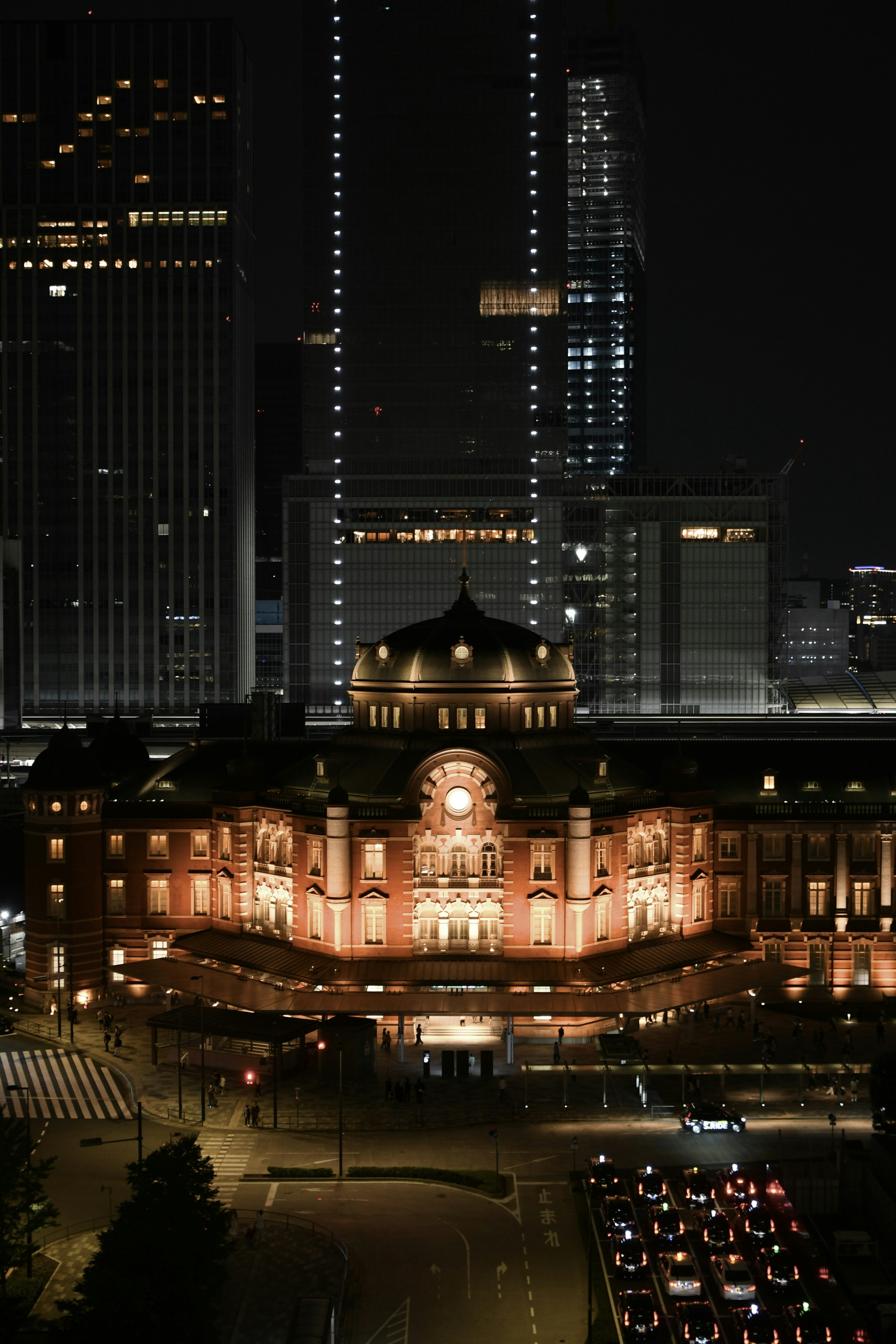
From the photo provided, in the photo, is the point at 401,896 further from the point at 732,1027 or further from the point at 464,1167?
the point at 464,1167

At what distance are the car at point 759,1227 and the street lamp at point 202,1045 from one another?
96.5 feet

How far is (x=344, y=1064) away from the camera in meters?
93.0

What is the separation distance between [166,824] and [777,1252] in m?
62.3

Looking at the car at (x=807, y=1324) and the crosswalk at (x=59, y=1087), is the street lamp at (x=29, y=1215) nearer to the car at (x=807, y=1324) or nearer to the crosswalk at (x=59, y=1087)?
the crosswalk at (x=59, y=1087)

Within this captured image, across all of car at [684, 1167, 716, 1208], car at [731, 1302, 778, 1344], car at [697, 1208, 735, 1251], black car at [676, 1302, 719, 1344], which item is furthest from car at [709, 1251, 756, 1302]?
car at [684, 1167, 716, 1208]

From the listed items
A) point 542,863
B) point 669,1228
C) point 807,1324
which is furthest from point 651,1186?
point 542,863

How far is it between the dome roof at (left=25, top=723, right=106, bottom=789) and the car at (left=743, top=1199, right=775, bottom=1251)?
60.5 metres

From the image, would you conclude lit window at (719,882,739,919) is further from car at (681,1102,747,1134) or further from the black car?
the black car

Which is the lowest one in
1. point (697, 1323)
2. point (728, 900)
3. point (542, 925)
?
point (697, 1323)

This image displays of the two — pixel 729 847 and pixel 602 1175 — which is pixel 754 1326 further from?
pixel 729 847

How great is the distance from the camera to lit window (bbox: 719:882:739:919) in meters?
116

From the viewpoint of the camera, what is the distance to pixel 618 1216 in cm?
6856

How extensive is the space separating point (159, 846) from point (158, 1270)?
6161cm

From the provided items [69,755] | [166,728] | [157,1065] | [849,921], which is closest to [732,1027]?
[849,921]
